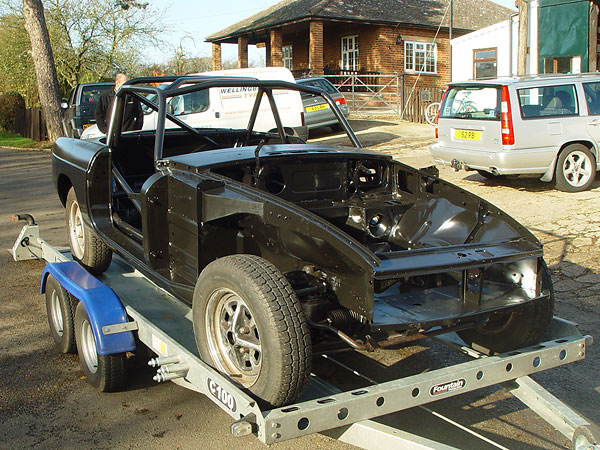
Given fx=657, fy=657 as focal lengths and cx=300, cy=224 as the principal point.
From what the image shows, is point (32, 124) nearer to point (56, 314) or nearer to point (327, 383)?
point (56, 314)

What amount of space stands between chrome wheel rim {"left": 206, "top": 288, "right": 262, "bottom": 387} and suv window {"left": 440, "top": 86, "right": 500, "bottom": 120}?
302 inches

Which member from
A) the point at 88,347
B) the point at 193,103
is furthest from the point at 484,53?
the point at 88,347

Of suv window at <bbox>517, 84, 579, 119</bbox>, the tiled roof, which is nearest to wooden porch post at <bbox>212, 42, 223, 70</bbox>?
the tiled roof

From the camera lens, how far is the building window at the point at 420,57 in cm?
2867

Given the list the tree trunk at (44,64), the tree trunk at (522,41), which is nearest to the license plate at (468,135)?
the tree trunk at (522,41)

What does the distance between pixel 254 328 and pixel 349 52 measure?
27.3 meters

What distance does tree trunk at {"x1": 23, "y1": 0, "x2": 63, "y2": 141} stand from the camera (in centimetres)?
1947

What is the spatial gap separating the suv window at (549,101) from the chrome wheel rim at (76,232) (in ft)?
23.0

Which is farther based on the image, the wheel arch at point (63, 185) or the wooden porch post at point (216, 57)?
the wooden porch post at point (216, 57)

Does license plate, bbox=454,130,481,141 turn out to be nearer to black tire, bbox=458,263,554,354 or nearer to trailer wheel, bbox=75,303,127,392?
black tire, bbox=458,263,554,354

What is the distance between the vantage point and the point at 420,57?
95.3 ft

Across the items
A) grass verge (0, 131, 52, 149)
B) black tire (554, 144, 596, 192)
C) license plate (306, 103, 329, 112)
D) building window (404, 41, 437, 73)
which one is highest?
building window (404, 41, 437, 73)

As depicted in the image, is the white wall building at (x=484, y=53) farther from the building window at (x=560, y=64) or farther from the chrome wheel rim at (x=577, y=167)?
the chrome wheel rim at (x=577, y=167)

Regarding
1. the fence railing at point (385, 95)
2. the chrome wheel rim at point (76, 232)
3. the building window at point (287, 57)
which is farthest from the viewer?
the building window at point (287, 57)
